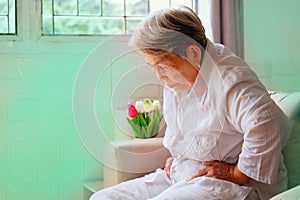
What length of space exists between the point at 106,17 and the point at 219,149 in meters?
1.61

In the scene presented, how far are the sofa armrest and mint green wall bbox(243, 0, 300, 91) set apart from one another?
2.11 ft

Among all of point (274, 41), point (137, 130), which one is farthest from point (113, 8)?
point (274, 41)

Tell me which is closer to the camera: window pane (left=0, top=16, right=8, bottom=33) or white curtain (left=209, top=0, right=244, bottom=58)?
white curtain (left=209, top=0, right=244, bottom=58)

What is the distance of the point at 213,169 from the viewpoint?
169 cm

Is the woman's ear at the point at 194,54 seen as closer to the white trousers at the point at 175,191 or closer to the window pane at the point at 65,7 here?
the white trousers at the point at 175,191

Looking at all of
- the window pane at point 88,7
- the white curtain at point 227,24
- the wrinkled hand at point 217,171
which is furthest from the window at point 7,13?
the wrinkled hand at point 217,171

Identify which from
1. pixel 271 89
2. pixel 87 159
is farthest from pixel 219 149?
pixel 87 159

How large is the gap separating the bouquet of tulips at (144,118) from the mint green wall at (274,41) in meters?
0.57

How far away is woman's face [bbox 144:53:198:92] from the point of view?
1.75 metres

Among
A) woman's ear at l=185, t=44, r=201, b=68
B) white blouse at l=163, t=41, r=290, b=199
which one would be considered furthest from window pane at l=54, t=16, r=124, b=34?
woman's ear at l=185, t=44, r=201, b=68

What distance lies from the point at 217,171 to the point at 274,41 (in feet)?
3.05

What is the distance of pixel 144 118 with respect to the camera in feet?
8.68

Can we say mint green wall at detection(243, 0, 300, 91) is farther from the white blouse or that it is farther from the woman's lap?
the woman's lap

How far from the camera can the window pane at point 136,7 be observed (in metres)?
3.13
